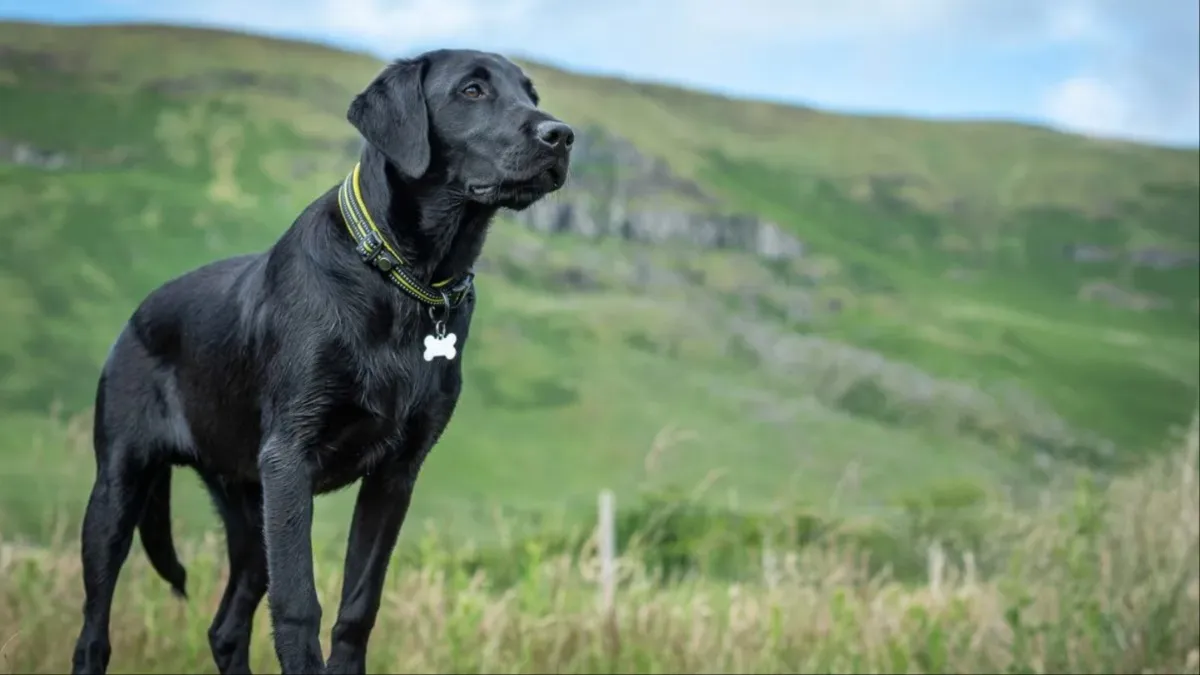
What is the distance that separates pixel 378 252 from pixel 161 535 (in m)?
1.94

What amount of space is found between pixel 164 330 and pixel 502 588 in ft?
15.3

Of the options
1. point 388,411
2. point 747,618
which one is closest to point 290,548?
point 388,411

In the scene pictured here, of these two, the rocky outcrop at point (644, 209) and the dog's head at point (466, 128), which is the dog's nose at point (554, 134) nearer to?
the dog's head at point (466, 128)

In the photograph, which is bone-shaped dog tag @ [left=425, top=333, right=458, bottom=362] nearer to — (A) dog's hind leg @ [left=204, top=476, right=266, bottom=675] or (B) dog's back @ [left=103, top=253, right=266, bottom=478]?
(B) dog's back @ [left=103, top=253, right=266, bottom=478]

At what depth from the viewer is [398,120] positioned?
4387 millimetres

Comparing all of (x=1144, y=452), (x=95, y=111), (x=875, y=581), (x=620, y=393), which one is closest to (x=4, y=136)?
(x=95, y=111)

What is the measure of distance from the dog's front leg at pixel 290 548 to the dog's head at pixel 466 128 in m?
1.03

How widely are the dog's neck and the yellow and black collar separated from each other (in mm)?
38

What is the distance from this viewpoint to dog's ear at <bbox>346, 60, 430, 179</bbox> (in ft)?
14.3

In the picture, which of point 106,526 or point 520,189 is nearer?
point 520,189

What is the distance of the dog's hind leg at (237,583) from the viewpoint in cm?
523

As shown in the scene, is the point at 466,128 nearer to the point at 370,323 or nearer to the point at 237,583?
the point at 370,323

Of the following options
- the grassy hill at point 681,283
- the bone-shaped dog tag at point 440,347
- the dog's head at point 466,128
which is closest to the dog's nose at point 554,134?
the dog's head at point 466,128

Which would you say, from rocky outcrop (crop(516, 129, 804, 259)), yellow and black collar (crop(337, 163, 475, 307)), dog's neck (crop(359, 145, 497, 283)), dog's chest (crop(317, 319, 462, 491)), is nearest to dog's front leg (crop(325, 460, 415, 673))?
dog's chest (crop(317, 319, 462, 491))
